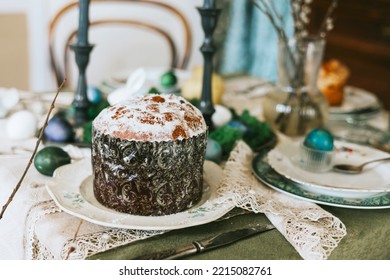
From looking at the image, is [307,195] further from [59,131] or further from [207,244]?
[59,131]

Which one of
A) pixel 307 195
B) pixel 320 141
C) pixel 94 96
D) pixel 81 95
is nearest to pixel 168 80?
pixel 94 96

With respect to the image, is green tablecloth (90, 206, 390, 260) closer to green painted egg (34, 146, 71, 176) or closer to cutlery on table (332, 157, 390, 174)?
cutlery on table (332, 157, 390, 174)

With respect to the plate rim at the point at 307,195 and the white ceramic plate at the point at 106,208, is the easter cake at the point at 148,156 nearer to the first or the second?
the white ceramic plate at the point at 106,208

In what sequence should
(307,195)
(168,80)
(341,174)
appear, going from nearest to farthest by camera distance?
(307,195)
(341,174)
(168,80)

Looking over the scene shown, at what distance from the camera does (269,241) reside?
787mm

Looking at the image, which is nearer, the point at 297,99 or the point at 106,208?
the point at 106,208

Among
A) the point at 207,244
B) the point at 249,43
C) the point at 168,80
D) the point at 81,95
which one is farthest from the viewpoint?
the point at 249,43

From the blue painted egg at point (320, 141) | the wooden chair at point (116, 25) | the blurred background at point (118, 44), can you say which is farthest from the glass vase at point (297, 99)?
the blurred background at point (118, 44)

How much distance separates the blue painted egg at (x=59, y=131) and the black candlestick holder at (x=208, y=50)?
0.29 meters

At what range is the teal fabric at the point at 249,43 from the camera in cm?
302

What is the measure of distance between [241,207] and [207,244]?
106 mm

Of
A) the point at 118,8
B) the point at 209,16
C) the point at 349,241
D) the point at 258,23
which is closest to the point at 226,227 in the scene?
the point at 349,241

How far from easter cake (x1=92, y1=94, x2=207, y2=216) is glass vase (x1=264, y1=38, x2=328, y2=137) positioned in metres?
0.50

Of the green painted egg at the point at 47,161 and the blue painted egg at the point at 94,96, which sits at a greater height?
the green painted egg at the point at 47,161
